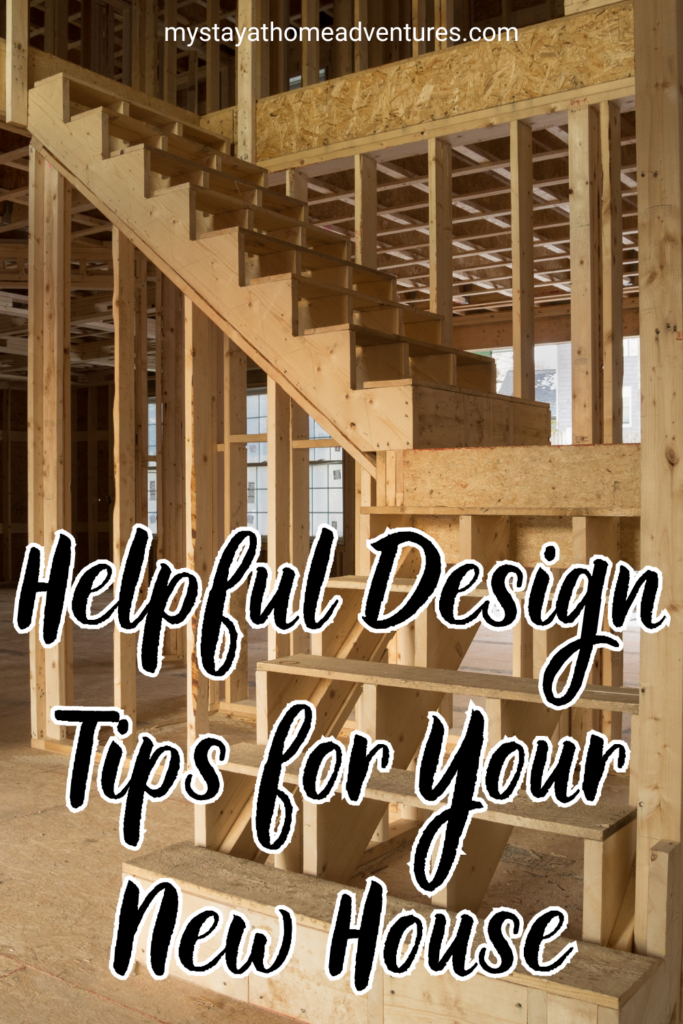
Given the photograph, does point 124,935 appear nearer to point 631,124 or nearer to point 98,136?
point 98,136

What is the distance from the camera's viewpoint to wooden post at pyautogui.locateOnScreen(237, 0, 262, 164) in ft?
17.3

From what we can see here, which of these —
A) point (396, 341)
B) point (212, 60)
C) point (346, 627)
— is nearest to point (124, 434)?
point (396, 341)

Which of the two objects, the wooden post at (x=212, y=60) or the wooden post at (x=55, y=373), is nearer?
the wooden post at (x=55, y=373)

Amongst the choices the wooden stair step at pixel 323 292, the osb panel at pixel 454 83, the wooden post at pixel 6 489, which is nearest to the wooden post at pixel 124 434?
the wooden stair step at pixel 323 292

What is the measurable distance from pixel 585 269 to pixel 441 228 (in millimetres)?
842

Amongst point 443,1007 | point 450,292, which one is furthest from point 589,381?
point 443,1007

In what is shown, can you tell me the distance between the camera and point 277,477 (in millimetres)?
4656

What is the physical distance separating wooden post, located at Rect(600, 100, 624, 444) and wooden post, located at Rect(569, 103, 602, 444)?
0.13 ft

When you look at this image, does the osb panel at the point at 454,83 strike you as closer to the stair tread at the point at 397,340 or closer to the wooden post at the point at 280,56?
the wooden post at the point at 280,56

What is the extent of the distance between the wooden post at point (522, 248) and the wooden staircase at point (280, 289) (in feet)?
0.60

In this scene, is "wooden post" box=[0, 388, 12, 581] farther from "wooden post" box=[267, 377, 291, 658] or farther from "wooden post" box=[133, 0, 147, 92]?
"wooden post" box=[267, 377, 291, 658]

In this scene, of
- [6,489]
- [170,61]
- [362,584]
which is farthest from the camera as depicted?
[6,489]

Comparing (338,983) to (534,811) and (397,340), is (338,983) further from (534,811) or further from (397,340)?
(397,340)

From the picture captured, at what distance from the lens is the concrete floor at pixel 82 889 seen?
2.33 m
